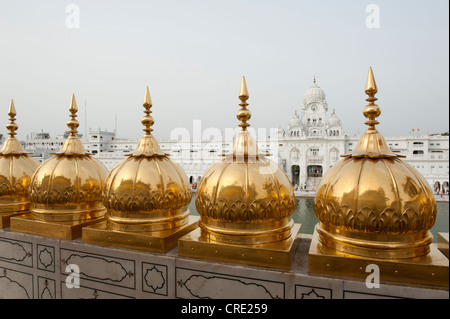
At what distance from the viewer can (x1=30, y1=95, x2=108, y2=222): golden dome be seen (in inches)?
142

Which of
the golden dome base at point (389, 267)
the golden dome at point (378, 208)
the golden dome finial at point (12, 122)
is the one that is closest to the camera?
the golden dome base at point (389, 267)

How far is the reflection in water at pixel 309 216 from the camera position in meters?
14.7

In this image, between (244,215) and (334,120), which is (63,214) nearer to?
(244,215)

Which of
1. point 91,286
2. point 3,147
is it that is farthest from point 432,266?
point 3,147

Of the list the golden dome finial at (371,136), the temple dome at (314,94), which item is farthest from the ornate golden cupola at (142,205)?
the temple dome at (314,94)

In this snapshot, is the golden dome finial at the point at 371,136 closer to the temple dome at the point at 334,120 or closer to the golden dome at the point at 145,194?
the golden dome at the point at 145,194

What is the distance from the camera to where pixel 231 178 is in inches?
110

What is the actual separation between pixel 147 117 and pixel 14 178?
2.21 m

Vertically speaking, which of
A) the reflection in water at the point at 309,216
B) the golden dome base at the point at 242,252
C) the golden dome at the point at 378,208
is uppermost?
the golden dome at the point at 378,208

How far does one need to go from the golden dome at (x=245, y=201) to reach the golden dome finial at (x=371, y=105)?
924 millimetres

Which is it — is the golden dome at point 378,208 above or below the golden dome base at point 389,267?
above

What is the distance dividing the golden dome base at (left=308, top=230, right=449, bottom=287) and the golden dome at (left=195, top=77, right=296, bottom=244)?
471 mm

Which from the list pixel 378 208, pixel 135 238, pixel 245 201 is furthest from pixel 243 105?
pixel 135 238
